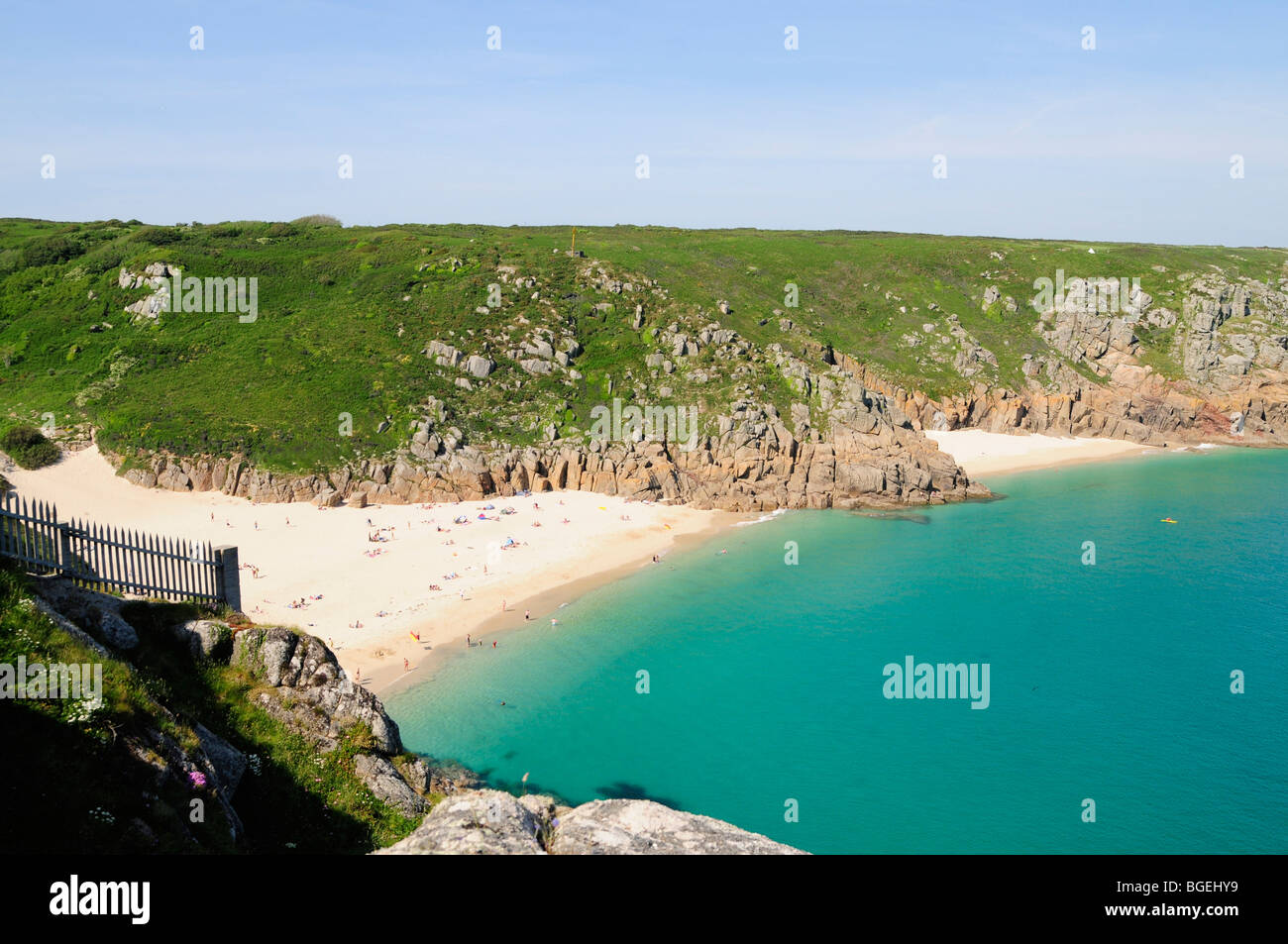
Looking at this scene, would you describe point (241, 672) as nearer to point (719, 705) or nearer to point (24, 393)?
point (719, 705)

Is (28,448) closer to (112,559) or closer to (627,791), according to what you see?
(112,559)

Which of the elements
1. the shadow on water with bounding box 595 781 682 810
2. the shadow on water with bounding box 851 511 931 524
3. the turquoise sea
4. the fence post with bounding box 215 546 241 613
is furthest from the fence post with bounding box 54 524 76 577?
the shadow on water with bounding box 851 511 931 524

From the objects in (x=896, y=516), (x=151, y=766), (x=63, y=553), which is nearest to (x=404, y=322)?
(x=896, y=516)

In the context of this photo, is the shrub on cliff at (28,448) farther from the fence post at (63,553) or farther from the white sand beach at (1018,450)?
the white sand beach at (1018,450)

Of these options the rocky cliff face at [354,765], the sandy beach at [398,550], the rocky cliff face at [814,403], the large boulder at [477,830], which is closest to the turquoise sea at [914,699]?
the sandy beach at [398,550]

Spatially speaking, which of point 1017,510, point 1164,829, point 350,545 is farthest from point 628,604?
point 1017,510
